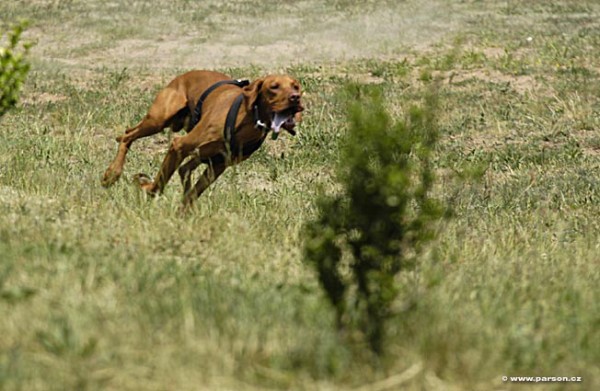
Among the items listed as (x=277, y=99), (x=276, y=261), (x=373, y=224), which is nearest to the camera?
(x=373, y=224)

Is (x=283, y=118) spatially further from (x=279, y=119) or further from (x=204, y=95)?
(x=204, y=95)

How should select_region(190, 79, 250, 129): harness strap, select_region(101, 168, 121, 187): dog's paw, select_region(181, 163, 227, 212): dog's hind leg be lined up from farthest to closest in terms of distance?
select_region(101, 168, 121, 187): dog's paw
select_region(190, 79, 250, 129): harness strap
select_region(181, 163, 227, 212): dog's hind leg

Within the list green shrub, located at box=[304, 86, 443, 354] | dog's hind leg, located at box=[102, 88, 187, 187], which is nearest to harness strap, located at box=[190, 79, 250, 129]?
dog's hind leg, located at box=[102, 88, 187, 187]

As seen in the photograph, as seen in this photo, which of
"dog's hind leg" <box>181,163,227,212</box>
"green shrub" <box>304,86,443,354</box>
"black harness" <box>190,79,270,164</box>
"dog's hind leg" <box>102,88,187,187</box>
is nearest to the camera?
"green shrub" <box>304,86,443,354</box>

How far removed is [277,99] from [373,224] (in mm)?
3202

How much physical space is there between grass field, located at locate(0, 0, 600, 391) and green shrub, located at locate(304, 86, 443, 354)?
116 millimetres

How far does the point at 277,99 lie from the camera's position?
22.5ft

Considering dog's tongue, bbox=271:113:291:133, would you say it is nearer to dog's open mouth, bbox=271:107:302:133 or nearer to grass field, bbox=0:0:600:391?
dog's open mouth, bbox=271:107:302:133

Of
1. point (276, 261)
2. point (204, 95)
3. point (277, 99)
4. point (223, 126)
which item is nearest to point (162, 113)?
point (204, 95)

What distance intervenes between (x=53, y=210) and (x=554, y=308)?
111 inches

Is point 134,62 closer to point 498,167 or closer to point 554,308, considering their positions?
point 498,167

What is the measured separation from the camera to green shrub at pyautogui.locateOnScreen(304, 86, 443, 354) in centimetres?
371

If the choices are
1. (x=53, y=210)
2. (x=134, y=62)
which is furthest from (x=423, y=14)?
(x=53, y=210)

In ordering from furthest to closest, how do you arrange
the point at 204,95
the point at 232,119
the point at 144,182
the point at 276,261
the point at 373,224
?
1. the point at 204,95
2. the point at 144,182
3. the point at 232,119
4. the point at 276,261
5. the point at 373,224
